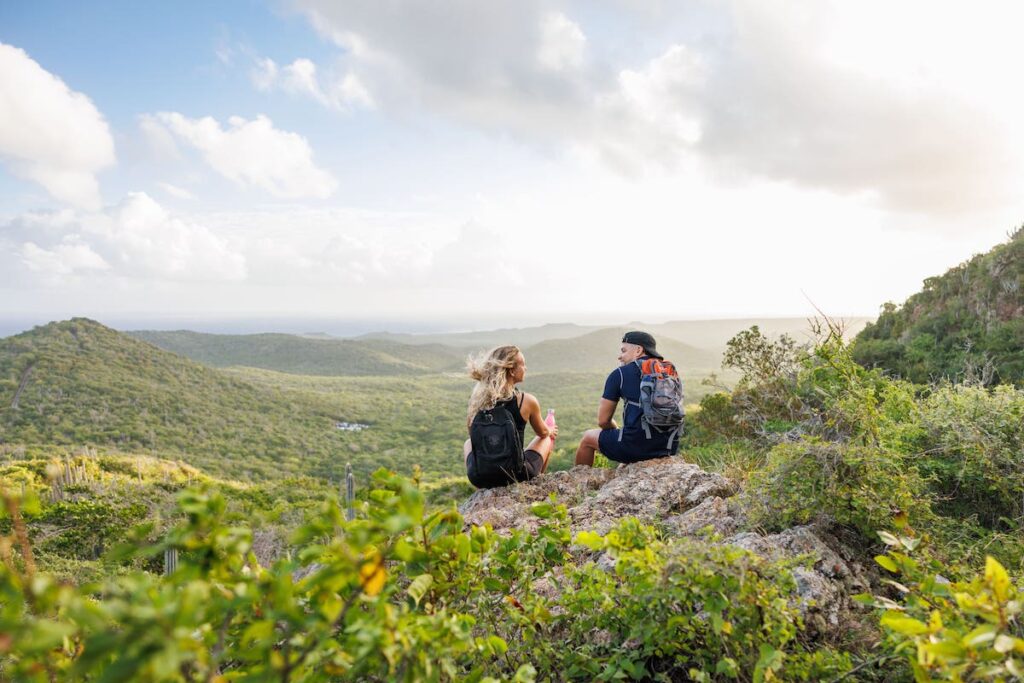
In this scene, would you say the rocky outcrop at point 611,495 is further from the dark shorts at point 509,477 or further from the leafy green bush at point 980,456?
the leafy green bush at point 980,456

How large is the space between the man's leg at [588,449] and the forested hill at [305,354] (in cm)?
13377

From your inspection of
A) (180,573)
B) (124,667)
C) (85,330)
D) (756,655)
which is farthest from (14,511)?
(85,330)

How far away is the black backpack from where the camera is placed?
5207mm

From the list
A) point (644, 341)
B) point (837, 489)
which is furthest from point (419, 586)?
point (644, 341)

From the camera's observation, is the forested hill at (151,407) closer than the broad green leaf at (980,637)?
No

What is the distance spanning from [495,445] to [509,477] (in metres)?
0.40

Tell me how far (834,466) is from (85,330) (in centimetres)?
10196

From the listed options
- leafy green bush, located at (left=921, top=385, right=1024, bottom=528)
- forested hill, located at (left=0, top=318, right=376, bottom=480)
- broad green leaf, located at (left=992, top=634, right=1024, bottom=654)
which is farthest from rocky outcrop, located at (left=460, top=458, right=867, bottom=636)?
forested hill, located at (left=0, top=318, right=376, bottom=480)

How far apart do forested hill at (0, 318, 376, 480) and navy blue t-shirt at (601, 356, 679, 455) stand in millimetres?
47974

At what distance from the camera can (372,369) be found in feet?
466

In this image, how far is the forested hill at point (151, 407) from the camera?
50.3 m

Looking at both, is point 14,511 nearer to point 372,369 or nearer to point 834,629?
point 834,629

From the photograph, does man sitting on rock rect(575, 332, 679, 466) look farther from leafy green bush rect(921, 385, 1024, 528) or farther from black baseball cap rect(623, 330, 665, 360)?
leafy green bush rect(921, 385, 1024, 528)

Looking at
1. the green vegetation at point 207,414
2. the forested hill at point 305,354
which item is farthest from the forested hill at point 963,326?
the forested hill at point 305,354
